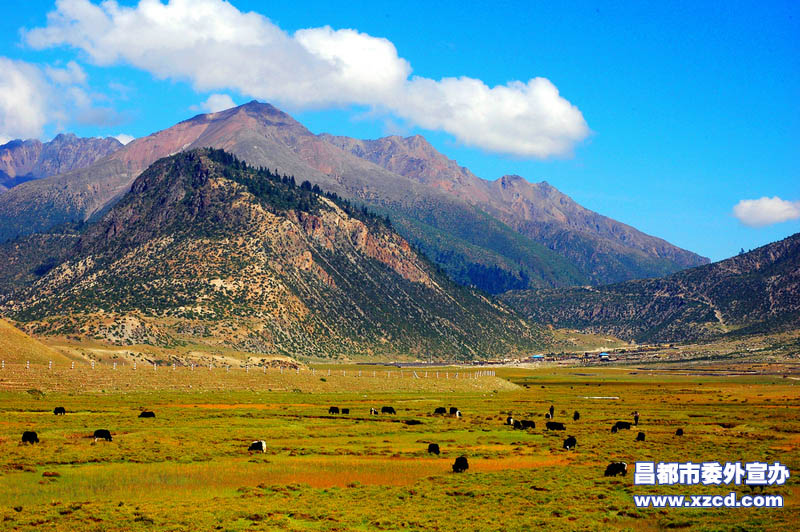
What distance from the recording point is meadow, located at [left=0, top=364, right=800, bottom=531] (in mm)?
33531

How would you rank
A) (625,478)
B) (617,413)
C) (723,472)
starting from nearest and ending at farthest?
(723,472), (625,478), (617,413)

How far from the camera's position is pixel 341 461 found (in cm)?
4947

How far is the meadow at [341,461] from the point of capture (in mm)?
33531

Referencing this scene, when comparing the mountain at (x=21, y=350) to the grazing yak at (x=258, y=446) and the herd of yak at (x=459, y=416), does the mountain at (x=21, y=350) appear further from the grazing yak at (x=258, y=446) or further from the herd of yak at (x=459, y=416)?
the grazing yak at (x=258, y=446)

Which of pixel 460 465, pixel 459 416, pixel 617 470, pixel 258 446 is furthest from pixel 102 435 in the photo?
pixel 459 416

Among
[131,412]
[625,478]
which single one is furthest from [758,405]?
[131,412]

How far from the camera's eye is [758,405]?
10056 cm

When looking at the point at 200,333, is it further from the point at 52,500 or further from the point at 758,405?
the point at 52,500

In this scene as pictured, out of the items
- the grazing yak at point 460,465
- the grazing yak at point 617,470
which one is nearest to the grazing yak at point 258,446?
the grazing yak at point 460,465

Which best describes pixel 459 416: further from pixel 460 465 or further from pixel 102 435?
pixel 102 435

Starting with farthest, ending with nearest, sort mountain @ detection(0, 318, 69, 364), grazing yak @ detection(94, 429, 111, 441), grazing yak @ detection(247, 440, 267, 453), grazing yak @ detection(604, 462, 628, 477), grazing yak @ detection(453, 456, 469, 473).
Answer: mountain @ detection(0, 318, 69, 364), grazing yak @ detection(94, 429, 111, 441), grazing yak @ detection(247, 440, 267, 453), grazing yak @ detection(453, 456, 469, 473), grazing yak @ detection(604, 462, 628, 477)

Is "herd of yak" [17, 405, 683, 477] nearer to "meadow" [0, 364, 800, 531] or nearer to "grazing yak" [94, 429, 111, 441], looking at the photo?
"grazing yak" [94, 429, 111, 441]

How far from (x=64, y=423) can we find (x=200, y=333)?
126 meters

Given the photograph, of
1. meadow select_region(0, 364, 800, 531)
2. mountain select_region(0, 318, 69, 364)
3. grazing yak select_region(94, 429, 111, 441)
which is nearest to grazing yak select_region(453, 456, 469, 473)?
meadow select_region(0, 364, 800, 531)
